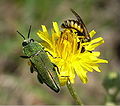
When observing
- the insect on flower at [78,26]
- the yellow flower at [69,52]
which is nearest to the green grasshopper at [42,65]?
the yellow flower at [69,52]

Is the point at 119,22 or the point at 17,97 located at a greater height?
the point at 119,22

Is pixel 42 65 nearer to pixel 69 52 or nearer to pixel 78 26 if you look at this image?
pixel 69 52

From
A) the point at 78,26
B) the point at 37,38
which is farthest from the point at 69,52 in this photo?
the point at 37,38

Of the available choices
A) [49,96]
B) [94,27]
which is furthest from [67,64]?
[94,27]

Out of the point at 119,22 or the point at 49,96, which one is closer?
the point at 49,96

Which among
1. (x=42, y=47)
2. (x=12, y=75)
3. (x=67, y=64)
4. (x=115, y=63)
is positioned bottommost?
(x=115, y=63)

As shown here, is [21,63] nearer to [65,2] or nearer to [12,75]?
[12,75]

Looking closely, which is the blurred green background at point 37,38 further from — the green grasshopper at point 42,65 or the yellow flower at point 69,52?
the green grasshopper at point 42,65

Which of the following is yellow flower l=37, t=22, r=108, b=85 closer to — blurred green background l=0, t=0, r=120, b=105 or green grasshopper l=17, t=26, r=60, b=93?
green grasshopper l=17, t=26, r=60, b=93
